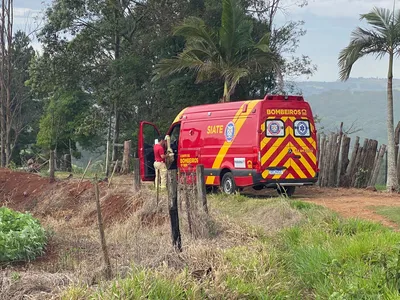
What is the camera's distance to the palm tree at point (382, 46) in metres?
14.8

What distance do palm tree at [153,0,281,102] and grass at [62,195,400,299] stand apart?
10688mm

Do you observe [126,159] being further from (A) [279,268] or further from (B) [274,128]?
(A) [279,268]

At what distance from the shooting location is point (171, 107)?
1006 inches

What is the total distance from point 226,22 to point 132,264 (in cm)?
1351

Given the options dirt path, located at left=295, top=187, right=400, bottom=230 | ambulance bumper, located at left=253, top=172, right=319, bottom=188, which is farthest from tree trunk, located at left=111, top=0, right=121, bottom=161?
ambulance bumper, located at left=253, top=172, right=319, bottom=188

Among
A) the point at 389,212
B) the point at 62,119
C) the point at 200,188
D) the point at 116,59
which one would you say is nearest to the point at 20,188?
the point at 200,188

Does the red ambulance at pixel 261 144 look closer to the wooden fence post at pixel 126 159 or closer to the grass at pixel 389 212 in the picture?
the grass at pixel 389 212

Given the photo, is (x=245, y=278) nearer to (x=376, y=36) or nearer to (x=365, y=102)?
(x=376, y=36)

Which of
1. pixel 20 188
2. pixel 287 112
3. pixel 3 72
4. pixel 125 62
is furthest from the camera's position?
pixel 125 62

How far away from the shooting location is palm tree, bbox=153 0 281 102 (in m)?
18.4

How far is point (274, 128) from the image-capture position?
42.7ft

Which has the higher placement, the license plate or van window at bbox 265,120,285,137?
van window at bbox 265,120,285,137

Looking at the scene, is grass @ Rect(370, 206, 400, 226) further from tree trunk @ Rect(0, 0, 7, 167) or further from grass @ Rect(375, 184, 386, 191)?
tree trunk @ Rect(0, 0, 7, 167)

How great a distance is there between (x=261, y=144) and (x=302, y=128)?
1.17 metres
